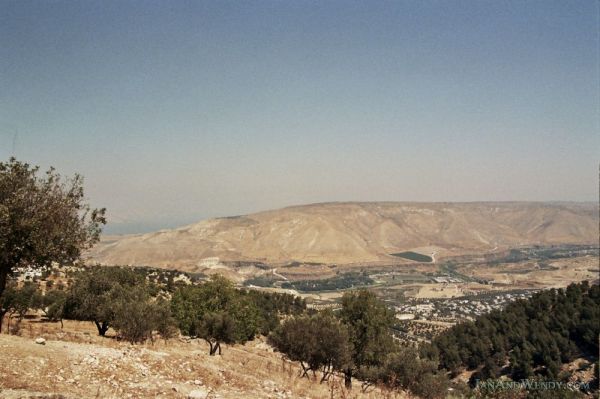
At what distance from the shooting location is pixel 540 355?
5575 cm

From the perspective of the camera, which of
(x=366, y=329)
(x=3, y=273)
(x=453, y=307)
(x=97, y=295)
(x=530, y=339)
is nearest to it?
(x=3, y=273)

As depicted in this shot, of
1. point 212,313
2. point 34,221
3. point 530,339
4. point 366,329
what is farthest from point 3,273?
point 530,339

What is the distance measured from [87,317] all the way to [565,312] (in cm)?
7188

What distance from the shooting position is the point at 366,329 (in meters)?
33.1

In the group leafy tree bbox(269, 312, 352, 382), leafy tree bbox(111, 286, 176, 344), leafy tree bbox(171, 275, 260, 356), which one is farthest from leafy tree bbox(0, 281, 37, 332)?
leafy tree bbox(269, 312, 352, 382)

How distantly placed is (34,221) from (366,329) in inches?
1012

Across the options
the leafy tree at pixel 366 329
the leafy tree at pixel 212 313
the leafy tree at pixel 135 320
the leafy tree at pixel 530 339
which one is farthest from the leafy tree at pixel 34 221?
the leafy tree at pixel 530 339

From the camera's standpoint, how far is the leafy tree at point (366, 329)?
106 feet

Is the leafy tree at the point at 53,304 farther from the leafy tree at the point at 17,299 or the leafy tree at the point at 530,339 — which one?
the leafy tree at the point at 530,339

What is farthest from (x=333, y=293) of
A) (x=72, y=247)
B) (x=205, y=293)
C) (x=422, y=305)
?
(x=72, y=247)

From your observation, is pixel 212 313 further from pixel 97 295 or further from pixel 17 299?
pixel 17 299

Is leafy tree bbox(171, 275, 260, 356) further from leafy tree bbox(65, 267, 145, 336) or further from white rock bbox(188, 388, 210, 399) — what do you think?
white rock bbox(188, 388, 210, 399)

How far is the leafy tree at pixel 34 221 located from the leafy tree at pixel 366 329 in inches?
870

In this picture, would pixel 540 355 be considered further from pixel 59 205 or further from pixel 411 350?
pixel 59 205
